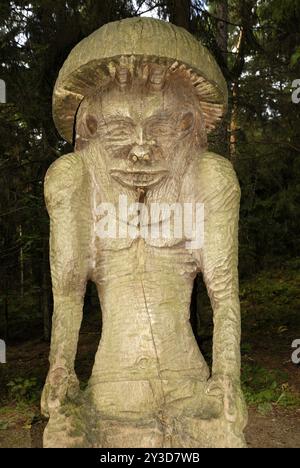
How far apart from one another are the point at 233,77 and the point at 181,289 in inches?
216

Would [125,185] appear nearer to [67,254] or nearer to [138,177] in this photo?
[138,177]

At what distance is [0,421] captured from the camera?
14.7 feet

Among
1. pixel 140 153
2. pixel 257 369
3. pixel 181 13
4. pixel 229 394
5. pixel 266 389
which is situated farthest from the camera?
pixel 257 369

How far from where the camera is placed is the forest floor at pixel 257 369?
13.9ft

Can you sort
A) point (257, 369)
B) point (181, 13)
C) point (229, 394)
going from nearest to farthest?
point (229, 394)
point (181, 13)
point (257, 369)

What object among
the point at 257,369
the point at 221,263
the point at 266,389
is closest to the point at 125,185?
the point at 221,263

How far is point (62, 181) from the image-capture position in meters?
2.40

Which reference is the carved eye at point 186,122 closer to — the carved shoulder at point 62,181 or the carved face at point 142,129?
the carved face at point 142,129

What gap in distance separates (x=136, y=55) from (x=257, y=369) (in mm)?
5328

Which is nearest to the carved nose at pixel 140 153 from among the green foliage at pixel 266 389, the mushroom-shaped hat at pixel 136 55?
the mushroom-shaped hat at pixel 136 55

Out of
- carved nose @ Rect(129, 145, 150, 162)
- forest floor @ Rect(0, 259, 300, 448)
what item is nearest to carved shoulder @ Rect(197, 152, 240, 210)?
carved nose @ Rect(129, 145, 150, 162)

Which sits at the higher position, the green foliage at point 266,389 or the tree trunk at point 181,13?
the tree trunk at point 181,13

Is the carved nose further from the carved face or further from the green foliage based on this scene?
the green foliage

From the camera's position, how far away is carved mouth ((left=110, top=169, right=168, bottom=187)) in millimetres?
2414
